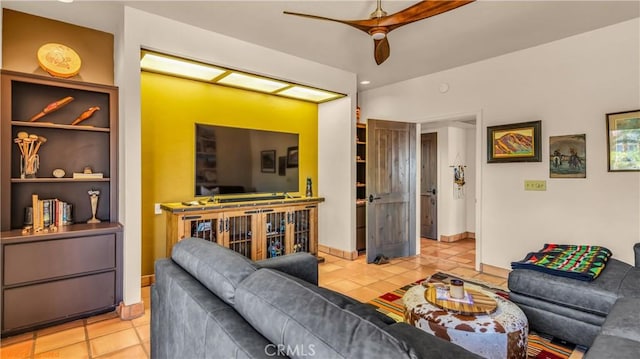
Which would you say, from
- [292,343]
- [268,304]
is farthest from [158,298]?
[292,343]

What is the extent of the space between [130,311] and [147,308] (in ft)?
0.75

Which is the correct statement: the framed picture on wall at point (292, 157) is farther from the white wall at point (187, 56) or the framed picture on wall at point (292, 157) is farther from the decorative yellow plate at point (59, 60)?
the decorative yellow plate at point (59, 60)

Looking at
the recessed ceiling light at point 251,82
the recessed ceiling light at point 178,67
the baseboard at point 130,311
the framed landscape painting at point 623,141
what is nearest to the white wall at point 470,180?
the framed landscape painting at point 623,141

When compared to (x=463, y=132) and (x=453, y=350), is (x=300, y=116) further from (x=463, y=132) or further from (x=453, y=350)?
(x=453, y=350)

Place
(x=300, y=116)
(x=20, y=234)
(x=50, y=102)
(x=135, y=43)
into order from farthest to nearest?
(x=300, y=116), (x=50, y=102), (x=135, y=43), (x=20, y=234)

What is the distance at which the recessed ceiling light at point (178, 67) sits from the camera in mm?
3227

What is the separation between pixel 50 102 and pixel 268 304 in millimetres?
3187

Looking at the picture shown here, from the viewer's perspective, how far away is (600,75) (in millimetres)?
3152

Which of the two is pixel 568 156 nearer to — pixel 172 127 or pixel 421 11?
pixel 421 11

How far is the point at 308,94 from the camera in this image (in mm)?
4598

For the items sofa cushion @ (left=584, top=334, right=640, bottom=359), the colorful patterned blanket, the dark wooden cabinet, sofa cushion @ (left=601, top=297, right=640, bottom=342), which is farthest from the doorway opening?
the dark wooden cabinet

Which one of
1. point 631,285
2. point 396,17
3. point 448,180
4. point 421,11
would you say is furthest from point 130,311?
point 448,180

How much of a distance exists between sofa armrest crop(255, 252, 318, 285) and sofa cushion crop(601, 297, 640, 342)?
5.28ft

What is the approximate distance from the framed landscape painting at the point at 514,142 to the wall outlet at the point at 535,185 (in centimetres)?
24
